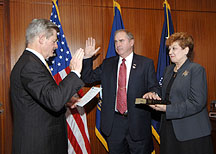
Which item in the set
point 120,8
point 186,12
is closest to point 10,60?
point 120,8

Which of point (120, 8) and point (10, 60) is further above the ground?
point (120, 8)

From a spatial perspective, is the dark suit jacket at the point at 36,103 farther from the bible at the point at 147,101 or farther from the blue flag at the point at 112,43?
the blue flag at the point at 112,43

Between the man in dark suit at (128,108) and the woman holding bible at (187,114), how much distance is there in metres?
0.32

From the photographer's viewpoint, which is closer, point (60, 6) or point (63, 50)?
point (63, 50)

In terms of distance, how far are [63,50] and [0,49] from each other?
1.02 metres

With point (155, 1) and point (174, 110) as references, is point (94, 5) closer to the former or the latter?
point (155, 1)

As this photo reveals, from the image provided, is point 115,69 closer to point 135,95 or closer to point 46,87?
point 135,95

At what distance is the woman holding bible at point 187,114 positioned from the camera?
7.18 feet

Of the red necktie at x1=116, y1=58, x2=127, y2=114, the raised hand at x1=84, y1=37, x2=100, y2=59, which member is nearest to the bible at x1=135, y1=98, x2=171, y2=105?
the red necktie at x1=116, y1=58, x2=127, y2=114

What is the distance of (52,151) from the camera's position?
67.7 inches

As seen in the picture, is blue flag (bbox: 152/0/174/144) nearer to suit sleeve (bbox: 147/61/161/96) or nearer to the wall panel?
the wall panel

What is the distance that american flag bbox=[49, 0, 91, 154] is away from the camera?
3.16m

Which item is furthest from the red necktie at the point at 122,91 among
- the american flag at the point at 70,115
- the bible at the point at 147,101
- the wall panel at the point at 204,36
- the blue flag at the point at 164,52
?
the wall panel at the point at 204,36

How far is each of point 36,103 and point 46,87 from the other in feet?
0.78
